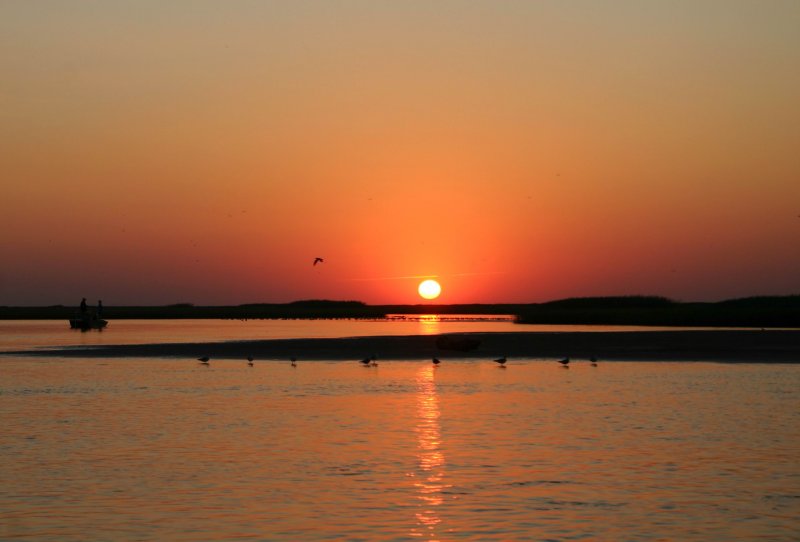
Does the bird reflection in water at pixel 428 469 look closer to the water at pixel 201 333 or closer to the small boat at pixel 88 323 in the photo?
the water at pixel 201 333

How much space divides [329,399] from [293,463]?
15.0 meters

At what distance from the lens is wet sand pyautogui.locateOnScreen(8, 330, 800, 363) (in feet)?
215

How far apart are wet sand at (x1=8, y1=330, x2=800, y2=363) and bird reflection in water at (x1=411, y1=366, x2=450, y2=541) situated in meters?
28.9

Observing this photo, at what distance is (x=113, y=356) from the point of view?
67688 mm

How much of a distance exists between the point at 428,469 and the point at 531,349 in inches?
1989

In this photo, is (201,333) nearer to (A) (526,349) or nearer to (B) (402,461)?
(A) (526,349)

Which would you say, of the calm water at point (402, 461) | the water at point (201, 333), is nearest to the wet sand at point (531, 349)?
the water at point (201, 333)

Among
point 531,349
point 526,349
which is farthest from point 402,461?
point 531,349

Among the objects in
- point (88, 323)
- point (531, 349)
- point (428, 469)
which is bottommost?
point (428, 469)

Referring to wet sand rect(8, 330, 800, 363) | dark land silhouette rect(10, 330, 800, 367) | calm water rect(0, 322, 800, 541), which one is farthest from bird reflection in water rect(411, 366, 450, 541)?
wet sand rect(8, 330, 800, 363)

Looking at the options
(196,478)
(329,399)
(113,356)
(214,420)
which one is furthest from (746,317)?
(196,478)

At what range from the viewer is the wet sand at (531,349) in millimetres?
65500

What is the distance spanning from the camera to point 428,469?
23.1 meters

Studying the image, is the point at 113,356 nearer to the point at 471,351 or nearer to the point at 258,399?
the point at 471,351
